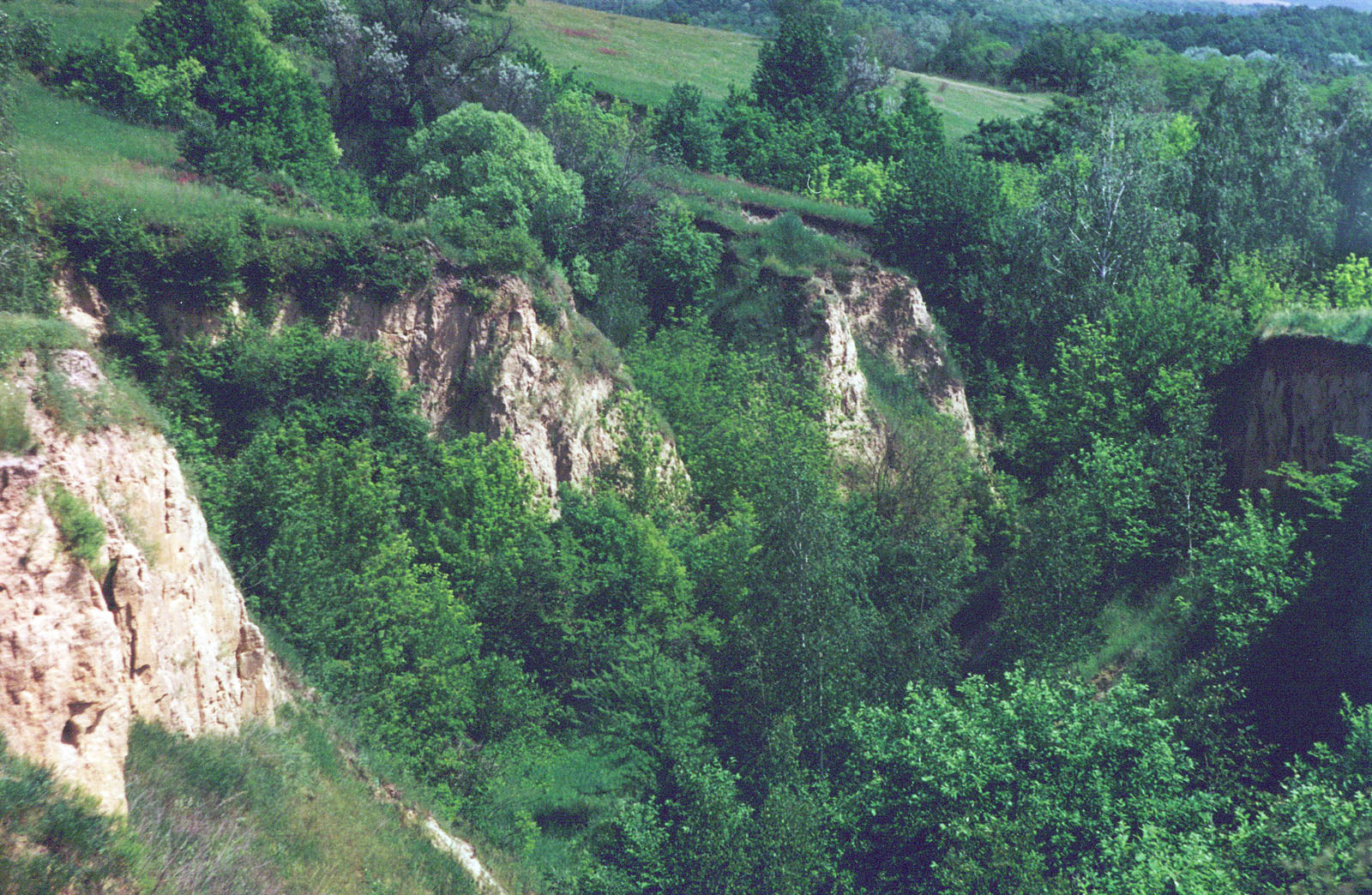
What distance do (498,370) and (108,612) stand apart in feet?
59.5

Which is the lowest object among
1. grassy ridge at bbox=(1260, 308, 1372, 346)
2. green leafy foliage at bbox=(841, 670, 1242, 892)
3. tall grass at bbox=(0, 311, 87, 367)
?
green leafy foliage at bbox=(841, 670, 1242, 892)

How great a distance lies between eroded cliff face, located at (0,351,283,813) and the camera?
527 inches

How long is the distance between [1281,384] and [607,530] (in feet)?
61.9

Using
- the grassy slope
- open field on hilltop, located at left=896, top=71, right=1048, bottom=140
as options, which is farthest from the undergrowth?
open field on hilltop, located at left=896, top=71, right=1048, bottom=140

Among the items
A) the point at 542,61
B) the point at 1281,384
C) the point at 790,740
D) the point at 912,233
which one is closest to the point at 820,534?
the point at 790,740

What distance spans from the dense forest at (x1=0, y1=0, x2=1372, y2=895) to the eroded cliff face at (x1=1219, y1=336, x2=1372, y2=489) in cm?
80

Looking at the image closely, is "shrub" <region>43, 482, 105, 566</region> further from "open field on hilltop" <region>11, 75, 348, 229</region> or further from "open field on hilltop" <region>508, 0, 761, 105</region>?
"open field on hilltop" <region>508, 0, 761, 105</region>

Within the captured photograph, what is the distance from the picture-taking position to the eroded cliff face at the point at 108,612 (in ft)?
43.9

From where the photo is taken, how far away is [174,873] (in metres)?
12.9

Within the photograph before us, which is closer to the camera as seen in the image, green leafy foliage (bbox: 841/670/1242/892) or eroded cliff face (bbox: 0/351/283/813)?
eroded cliff face (bbox: 0/351/283/813)

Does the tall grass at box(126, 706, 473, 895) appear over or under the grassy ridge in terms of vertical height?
under

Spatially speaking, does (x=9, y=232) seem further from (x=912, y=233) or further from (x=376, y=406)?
(x=912, y=233)

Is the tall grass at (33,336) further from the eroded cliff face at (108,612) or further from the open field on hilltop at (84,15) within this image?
Result: the open field on hilltop at (84,15)

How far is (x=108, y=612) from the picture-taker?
14.7m
